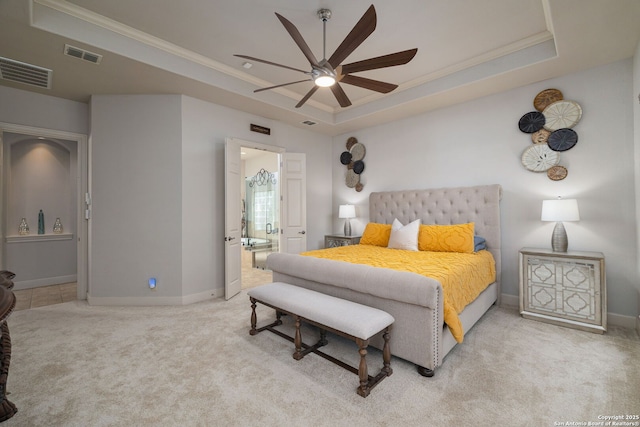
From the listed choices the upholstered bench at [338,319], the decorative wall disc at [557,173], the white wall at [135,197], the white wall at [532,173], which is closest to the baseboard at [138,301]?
the white wall at [135,197]

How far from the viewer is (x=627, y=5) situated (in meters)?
2.21

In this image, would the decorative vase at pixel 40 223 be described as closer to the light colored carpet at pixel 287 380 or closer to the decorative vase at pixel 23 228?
the decorative vase at pixel 23 228

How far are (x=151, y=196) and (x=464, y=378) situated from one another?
4.04 metres

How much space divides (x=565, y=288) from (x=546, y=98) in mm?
2213

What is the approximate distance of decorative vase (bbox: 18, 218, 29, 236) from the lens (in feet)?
15.7

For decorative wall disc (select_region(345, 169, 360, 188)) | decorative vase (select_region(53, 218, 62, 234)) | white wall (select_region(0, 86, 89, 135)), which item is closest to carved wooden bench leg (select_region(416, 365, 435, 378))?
decorative wall disc (select_region(345, 169, 360, 188))

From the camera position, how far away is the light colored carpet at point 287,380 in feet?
5.71

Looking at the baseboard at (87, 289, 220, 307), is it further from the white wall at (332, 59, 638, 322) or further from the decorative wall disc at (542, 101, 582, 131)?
the decorative wall disc at (542, 101, 582, 131)

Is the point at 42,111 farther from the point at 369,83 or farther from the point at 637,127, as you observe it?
the point at 637,127

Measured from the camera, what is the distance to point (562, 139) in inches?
131

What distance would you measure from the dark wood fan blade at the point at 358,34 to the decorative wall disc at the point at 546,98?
2.69 meters

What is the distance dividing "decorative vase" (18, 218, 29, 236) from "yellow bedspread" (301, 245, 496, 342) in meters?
5.04

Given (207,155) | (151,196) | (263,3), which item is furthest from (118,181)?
(263,3)

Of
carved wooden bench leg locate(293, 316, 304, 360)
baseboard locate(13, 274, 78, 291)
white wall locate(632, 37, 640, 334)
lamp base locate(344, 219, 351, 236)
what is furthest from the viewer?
lamp base locate(344, 219, 351, 236)
